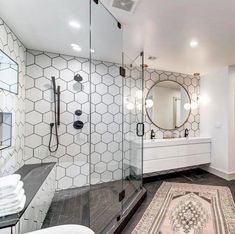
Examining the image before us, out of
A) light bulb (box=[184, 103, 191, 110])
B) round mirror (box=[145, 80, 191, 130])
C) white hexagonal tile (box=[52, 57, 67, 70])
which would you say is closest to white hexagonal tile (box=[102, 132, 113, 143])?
round mirror (box=[145, 80, 191, 130])

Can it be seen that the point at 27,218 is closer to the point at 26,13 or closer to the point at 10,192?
the point at 10,192

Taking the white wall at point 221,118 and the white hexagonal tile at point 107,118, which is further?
the white wall at point 221,118

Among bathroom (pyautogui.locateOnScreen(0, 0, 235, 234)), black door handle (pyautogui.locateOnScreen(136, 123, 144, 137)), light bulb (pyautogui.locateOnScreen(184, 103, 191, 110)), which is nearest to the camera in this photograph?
bathroom (pyautogui.locateOnScreen(0, 0, 235, 234))

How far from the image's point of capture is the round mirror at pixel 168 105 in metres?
3.44

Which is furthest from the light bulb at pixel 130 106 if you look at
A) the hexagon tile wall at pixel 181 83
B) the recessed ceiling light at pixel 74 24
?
the recessed ceiling light at pixel 74 24

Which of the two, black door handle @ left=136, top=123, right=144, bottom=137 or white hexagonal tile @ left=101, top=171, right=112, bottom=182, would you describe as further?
black door handle @ left=136, top=123, right=144, bottom=137

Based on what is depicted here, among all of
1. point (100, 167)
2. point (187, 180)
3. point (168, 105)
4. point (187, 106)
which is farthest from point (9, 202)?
point (187, 106)

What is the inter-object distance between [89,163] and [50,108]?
1072mm

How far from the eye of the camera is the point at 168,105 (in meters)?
3.56

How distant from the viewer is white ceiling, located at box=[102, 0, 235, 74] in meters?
1.50

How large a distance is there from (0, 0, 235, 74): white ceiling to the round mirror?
886 mm

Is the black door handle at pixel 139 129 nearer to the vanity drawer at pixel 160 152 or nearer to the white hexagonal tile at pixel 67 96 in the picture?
the vanity drawer at pixel 160 152

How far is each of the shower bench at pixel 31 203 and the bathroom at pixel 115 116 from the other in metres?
0.01

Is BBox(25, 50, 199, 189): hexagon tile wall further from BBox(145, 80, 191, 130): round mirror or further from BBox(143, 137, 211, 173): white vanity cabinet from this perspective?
BBox(145, 80, 191, 130): round mirror
